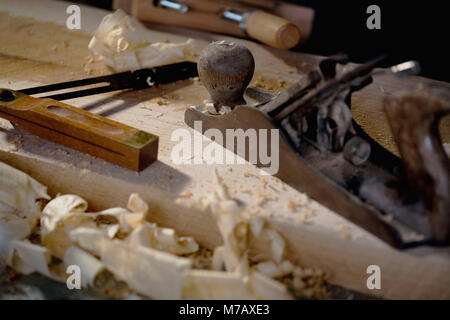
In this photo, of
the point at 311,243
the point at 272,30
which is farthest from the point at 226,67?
the point at 272,30

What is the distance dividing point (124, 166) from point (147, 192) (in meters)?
0.14

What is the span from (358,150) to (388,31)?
2437mm

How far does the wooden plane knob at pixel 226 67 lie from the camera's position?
6.05 feet

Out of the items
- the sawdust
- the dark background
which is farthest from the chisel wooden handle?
the dark background

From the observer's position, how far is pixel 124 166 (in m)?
1.73

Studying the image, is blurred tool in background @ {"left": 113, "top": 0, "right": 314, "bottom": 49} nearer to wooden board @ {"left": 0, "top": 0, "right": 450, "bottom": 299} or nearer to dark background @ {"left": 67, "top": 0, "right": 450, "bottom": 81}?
dark background @ {"left": 67, "top": 0, "right": 450, "bottom": 81}

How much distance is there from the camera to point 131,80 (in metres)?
2.31

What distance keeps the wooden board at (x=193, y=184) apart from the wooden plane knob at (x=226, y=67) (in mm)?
284

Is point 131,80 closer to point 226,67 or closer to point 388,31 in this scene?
point 226,67

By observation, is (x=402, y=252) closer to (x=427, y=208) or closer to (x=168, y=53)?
(x=427, y=208)

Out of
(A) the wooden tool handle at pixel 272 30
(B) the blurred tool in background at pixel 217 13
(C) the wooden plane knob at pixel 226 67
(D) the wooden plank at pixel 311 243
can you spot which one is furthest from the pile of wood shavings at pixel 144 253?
(B) the blurred tool in background at pixel 217 13

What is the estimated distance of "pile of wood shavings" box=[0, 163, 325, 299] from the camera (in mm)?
1400

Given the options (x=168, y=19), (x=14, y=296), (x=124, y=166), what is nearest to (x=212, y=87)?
(x=124, y=166)

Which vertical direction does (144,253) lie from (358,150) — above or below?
below
